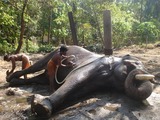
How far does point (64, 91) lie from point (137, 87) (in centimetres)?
125

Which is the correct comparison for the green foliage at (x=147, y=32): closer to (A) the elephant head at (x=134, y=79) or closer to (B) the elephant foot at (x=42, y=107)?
(A) the elephant head at (x=134, y=79)

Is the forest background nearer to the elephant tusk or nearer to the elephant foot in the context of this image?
the elephant foot

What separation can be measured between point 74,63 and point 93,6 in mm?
13027

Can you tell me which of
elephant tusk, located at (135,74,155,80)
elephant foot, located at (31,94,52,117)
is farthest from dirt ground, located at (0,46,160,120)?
elephant tusk, located at (135,74,155,80)

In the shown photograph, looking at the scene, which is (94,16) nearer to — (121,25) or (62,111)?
(121,25)

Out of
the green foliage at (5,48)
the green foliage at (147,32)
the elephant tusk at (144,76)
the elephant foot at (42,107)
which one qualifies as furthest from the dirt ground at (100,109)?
the green foliage at (147,32)

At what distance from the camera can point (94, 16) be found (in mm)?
18953

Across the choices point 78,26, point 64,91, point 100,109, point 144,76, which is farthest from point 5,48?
point 144,76

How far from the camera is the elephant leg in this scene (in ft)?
13.8

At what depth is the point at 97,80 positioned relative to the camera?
5.22 metres

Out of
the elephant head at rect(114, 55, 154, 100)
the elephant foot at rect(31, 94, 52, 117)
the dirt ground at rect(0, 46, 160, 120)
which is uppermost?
the elephant head at rect(114, 55, 154, 100)

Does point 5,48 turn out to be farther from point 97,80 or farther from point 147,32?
point 97,80

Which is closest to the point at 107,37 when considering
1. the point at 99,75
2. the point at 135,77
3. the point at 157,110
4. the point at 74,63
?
the point at 74,63

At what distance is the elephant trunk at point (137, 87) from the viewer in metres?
4.57
